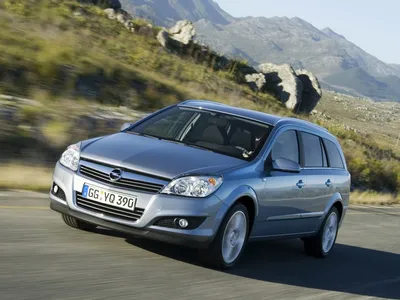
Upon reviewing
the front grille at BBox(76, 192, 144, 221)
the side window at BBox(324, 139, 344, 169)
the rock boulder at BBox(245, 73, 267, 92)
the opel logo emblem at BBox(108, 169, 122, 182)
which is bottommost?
the rock boulder at BBox(245, 73, 267, 92)

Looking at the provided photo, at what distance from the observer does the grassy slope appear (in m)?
16.2

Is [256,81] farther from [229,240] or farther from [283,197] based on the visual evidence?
[229,240]

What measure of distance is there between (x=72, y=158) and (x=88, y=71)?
41.5 feet

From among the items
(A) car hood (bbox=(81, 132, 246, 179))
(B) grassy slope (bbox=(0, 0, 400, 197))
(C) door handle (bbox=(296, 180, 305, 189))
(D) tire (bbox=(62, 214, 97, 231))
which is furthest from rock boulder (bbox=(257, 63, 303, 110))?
(A) car hood (bbox=(81, 132, 246, 179))

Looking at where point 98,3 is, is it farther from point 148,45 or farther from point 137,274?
point 137,274

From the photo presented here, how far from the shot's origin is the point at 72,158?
714cm

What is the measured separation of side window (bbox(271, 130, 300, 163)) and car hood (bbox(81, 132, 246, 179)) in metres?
0.79

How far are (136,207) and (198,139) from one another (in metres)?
1.51

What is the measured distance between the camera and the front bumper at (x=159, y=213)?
6656 millimetres

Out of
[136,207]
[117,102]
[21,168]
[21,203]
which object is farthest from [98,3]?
[136,207]

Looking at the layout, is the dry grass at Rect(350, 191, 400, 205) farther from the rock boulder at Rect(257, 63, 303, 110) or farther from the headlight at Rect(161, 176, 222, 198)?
the headlight at Rect(161, 176, 222, 198)

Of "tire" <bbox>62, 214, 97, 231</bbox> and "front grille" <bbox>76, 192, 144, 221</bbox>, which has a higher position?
"front grille" <bbox>76, 192, 144, 221</bbox>

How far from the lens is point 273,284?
24.6ft

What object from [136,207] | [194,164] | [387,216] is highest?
[194,164]
